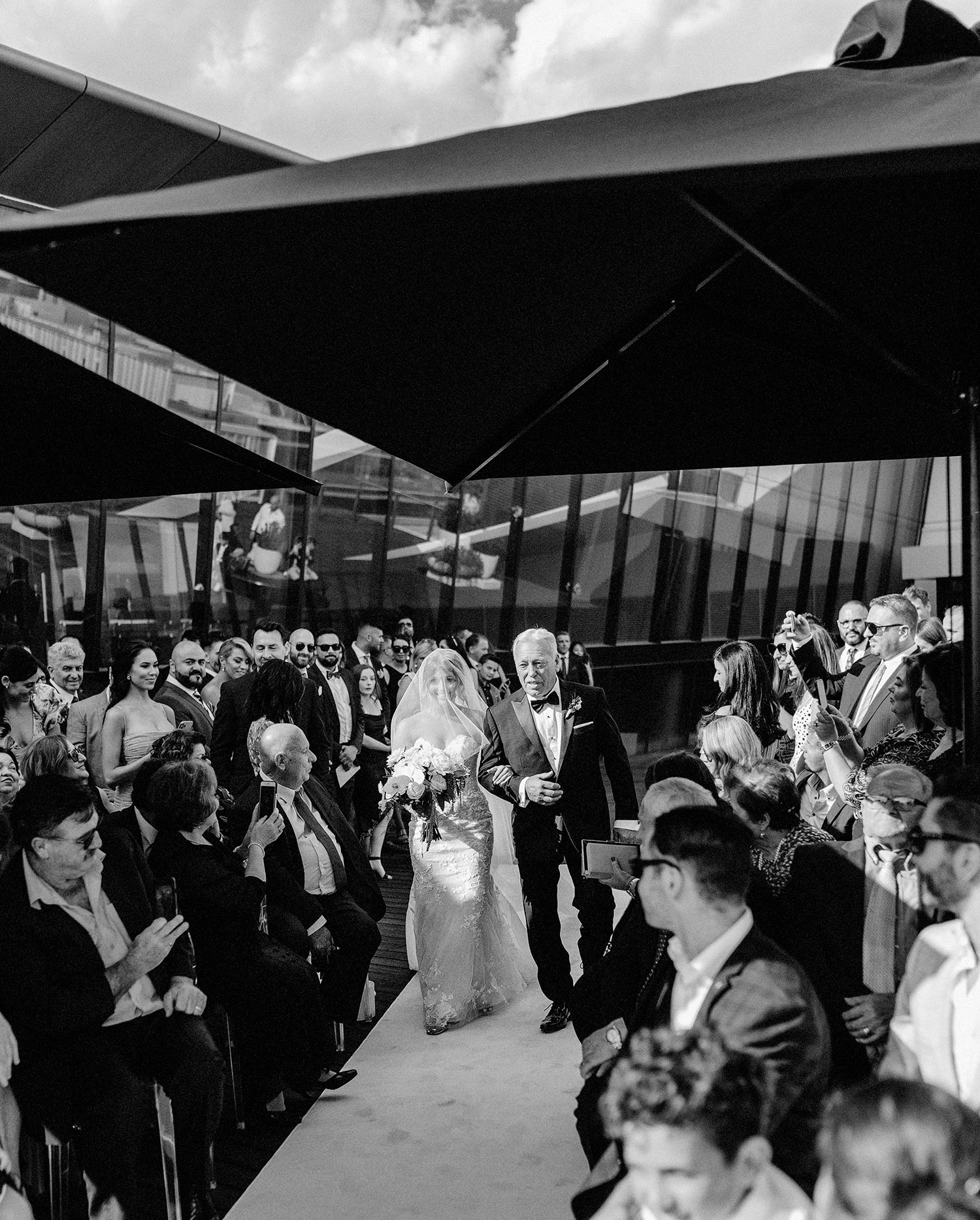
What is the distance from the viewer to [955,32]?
8.26 feet

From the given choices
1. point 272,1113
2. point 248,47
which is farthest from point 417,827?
point 248,47

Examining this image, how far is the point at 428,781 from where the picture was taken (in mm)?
5188

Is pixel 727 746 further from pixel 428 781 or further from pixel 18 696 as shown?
pixel 18 696

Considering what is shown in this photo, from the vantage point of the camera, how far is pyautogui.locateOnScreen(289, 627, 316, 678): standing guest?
8531 mm

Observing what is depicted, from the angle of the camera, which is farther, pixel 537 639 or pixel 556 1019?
pixel 537 639

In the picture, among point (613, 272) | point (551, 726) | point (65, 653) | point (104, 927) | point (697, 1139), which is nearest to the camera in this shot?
point (697, 1139)

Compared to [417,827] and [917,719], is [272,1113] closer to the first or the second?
[417,827]

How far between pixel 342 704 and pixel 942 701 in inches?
197

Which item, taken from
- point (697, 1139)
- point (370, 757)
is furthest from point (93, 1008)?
point (370, 757)

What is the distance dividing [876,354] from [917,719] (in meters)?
2.02

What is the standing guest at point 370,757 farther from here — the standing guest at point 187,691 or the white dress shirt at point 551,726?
the white dress shirt at point 551,726

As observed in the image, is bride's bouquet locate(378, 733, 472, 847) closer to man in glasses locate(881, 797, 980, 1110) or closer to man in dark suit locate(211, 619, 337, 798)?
man in dark suit locate(211, 619, 337, 798)

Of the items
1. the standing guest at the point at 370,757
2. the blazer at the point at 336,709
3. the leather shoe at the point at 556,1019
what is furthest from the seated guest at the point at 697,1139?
the standing guest at the point at 370,757

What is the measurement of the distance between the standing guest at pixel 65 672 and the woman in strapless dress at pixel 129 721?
771 mm
